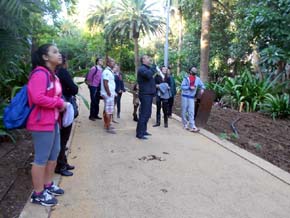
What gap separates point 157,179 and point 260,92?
360 inches

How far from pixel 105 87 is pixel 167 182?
3659mm

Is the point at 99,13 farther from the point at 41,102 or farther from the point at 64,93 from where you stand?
the point at 41,102

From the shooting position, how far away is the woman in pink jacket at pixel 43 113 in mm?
3936

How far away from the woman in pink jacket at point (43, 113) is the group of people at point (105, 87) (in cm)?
431

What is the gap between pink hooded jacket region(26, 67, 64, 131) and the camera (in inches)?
153

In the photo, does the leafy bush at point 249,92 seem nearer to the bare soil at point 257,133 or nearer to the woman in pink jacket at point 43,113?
the bare soil at point 257,133

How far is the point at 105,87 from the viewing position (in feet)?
28.1

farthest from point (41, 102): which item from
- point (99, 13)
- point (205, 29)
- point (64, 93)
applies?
point (99, 13)

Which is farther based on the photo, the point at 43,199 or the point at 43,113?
the point at 43,199

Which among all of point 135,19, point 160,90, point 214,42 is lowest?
point 160,90

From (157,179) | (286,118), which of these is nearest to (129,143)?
(157,179)

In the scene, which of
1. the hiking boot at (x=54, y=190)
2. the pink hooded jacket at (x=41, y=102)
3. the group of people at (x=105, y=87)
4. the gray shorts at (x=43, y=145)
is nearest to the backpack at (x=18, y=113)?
the pink hooded jacket at (x=41, y=102)

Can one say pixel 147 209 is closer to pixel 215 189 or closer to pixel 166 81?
pixel 215 189

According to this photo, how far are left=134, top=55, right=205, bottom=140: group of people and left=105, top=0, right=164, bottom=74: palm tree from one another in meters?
23.1
